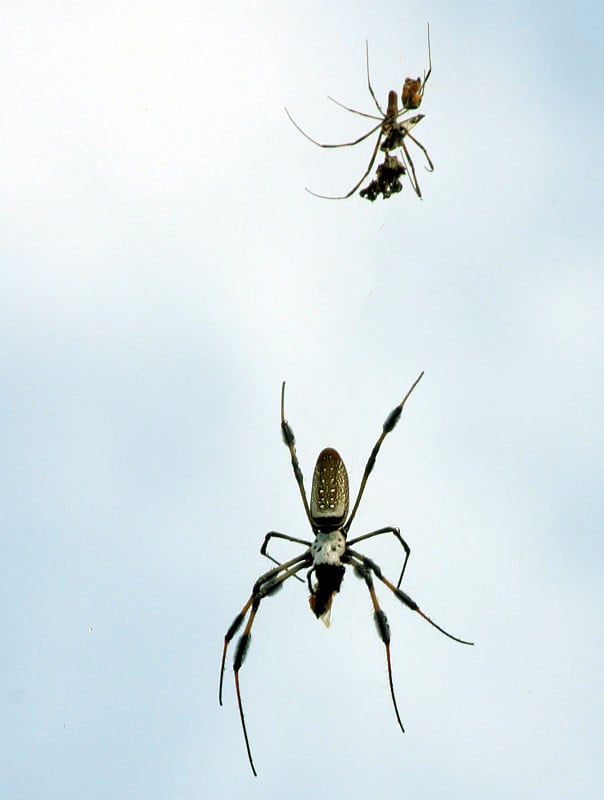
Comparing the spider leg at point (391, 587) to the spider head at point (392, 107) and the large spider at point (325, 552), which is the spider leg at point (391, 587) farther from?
the spider head at point (392, 107)

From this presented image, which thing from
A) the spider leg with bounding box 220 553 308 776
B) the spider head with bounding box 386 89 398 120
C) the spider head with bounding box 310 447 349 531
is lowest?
the spider leg with bounding box 220 553 308 776

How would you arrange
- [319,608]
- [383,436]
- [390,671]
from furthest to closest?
1. [319,608]
2. [383,436]
3. [390,671]

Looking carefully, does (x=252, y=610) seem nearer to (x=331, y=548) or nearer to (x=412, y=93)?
(x=331, y=548)

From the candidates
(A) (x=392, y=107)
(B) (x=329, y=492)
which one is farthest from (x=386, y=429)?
(A) (x=392, y=107)

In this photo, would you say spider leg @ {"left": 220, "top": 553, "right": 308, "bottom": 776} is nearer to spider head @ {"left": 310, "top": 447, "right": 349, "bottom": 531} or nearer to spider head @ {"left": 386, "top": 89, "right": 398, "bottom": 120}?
spider head @ {"left": 310, "top": 447, "right": 349, "bottom": 531}

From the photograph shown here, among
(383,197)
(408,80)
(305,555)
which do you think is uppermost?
(408,80)

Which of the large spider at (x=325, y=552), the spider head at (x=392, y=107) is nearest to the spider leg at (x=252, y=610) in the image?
the large spider at (x=325, y=552)

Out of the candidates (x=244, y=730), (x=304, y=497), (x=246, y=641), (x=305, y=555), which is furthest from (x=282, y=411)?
(x=244, y=730)

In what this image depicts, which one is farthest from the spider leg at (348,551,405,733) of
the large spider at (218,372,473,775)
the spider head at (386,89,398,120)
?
the spider head at (386,89,398,120)

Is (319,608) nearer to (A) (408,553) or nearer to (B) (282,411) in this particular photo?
(A) (408,553)
